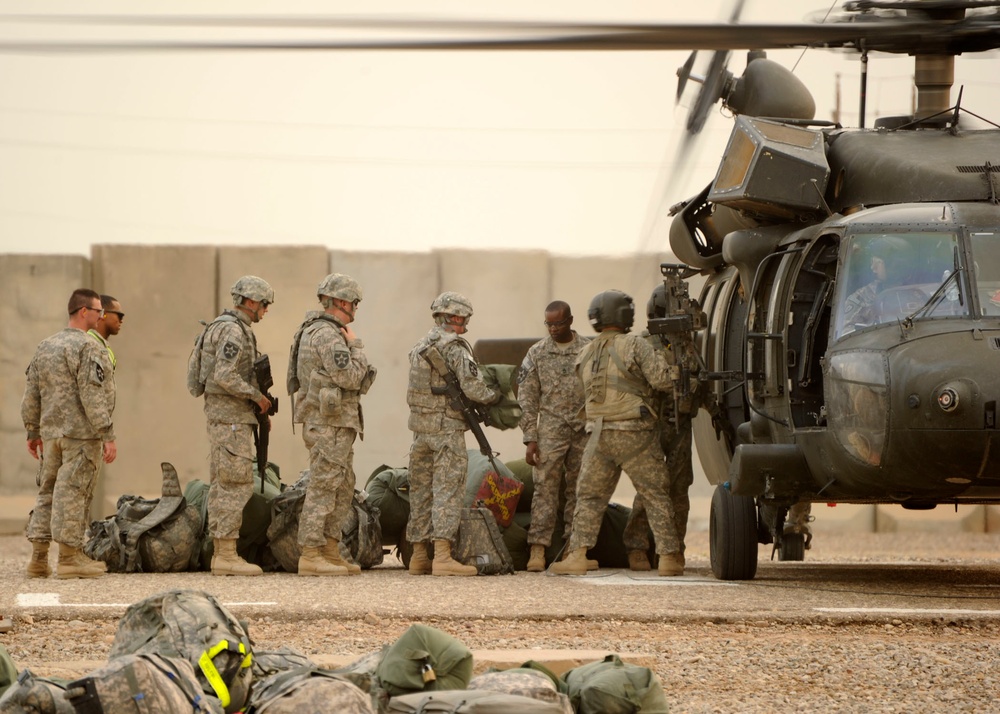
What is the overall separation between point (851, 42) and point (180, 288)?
32.3ft

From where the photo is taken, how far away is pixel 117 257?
56.5ft

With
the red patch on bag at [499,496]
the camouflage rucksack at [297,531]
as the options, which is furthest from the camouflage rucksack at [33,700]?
the red patch on bag at [499,496]

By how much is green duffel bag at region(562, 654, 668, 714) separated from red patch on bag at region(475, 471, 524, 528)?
663 cm

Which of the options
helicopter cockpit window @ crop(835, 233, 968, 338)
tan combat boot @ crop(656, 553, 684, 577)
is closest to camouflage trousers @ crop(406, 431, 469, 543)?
tan combat boot @ crop(656, 553, 684, 577)

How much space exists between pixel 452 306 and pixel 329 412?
4.27 feet

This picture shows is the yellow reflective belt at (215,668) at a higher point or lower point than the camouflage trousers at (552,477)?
lower

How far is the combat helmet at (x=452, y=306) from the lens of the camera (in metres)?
11.0

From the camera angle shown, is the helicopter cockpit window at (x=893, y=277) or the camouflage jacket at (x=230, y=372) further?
the camouflage jacket at (x=230, y=372)

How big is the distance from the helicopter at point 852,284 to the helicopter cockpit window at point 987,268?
0.01 meters

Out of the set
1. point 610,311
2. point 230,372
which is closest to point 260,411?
point 230,372

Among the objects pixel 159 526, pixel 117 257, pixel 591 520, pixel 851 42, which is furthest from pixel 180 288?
pixel 851 42

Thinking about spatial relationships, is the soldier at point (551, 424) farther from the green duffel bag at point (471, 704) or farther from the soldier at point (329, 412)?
the green duffel bag at point (471, 704)

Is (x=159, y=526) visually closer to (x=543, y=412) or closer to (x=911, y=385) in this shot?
(x=543, y=412)

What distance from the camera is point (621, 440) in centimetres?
1041
